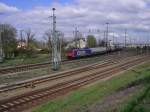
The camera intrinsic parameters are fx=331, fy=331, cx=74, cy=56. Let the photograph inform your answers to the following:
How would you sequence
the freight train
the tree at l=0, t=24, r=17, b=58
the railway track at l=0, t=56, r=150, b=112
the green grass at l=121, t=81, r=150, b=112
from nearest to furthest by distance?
1. the green grass at l=121, t=81, r=150, b=112
2. the railway track at l=0, t=56, r=150, b=112
3. the freight train
4. the tree at l=0, t=24, r=17, b=58

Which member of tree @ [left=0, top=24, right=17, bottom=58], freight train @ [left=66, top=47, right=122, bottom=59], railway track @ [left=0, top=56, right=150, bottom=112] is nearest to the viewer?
railway track @ [left=0, top=56, right=150, bottom=112]

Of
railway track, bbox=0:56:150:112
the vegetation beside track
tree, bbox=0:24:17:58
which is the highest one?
tree, bbox=0:24:17:58

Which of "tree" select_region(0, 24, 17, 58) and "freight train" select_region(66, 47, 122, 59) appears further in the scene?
"tree" select_region(0, 24, 17, 58)

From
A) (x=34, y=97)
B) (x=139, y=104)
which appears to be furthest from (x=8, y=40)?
(x=139, y=104)

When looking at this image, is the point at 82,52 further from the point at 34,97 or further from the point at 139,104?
the point at 139,104

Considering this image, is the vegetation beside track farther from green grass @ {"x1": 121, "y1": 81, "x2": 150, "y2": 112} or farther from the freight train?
the freight train

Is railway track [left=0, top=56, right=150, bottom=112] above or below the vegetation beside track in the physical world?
below

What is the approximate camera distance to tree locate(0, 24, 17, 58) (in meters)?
78.5

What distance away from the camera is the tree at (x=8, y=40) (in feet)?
258

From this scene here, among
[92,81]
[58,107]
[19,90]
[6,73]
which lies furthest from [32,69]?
[58,107]

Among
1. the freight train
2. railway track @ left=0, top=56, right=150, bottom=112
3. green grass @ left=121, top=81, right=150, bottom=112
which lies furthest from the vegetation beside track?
the freight train

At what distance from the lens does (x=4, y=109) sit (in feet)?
64.8

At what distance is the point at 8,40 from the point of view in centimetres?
8644

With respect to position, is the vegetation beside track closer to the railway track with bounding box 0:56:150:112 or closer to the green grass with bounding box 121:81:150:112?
the green grass with bounding box 121:81:150:112
